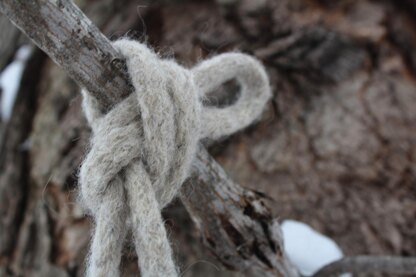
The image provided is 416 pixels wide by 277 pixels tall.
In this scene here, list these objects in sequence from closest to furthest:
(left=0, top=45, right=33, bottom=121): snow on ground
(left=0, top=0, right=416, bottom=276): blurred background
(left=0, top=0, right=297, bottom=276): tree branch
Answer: (left=0, top=0, right=297, bottom=276): tree branch < (left=0, top=0, right=416, bottom=276): blurred background < (left=0, top=45, right=33, bottom=121): snow on ground

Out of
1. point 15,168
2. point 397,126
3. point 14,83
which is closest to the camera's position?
point 397,126

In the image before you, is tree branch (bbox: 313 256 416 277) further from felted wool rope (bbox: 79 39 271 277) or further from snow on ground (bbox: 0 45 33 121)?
snow on ground (bbox: 0 45 33 121)

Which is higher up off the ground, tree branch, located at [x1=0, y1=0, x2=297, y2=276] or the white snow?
tree branch, located at [x1=0, y1=0, x2=297, y2=276]

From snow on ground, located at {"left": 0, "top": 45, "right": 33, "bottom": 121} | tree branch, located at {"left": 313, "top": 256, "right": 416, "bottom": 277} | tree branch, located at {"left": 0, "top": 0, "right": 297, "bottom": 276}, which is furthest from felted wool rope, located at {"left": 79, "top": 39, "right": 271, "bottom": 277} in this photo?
snow on ground, located at {"left": 0, "top": 45, "right": 33, "bottom": 121}

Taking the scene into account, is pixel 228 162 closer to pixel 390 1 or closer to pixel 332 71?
pixel 332 71

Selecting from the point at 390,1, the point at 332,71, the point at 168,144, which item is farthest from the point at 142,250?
the point at 390,1
